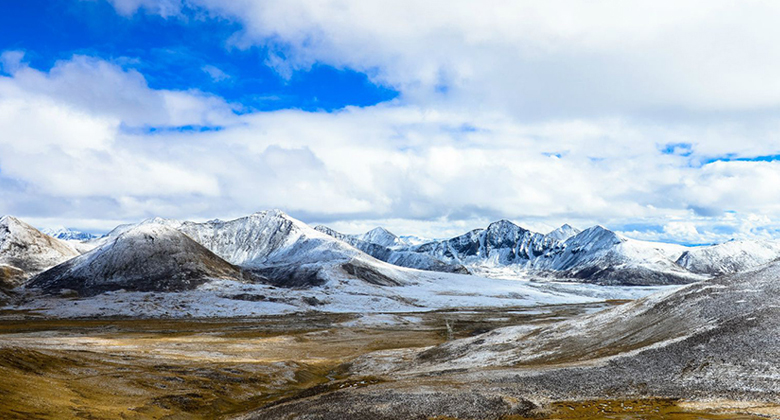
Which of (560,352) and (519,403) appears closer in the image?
(519,403)

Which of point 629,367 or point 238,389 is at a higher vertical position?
point 629,367

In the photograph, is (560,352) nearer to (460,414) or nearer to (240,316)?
(460,414)

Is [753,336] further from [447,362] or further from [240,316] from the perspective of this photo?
[240,316]

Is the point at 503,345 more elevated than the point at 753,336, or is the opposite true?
the point at 753,336

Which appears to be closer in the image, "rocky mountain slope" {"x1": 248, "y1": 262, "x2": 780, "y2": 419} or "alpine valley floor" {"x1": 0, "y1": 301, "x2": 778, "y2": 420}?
"alpine valley floor" {"x1": 0, "y1": 301, "x2": 778, "y2": 420}

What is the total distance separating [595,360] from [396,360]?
3544 cm

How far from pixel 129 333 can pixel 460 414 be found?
12404 centimetres

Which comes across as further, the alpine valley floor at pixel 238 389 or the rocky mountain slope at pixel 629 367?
the rocky mountain slope at pixel 629 367

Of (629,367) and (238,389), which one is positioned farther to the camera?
(238,389)

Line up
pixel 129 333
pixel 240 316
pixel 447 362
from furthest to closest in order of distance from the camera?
pixel 240 316, pixel 129 333, pixel 447 362

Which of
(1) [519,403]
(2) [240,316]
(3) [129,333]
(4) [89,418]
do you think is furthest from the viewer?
(2) [240,316]

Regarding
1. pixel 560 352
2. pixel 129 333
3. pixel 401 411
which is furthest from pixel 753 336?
pixel 129 333

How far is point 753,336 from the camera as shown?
49.4 m

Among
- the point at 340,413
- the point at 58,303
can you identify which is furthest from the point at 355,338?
the point at 58,303
